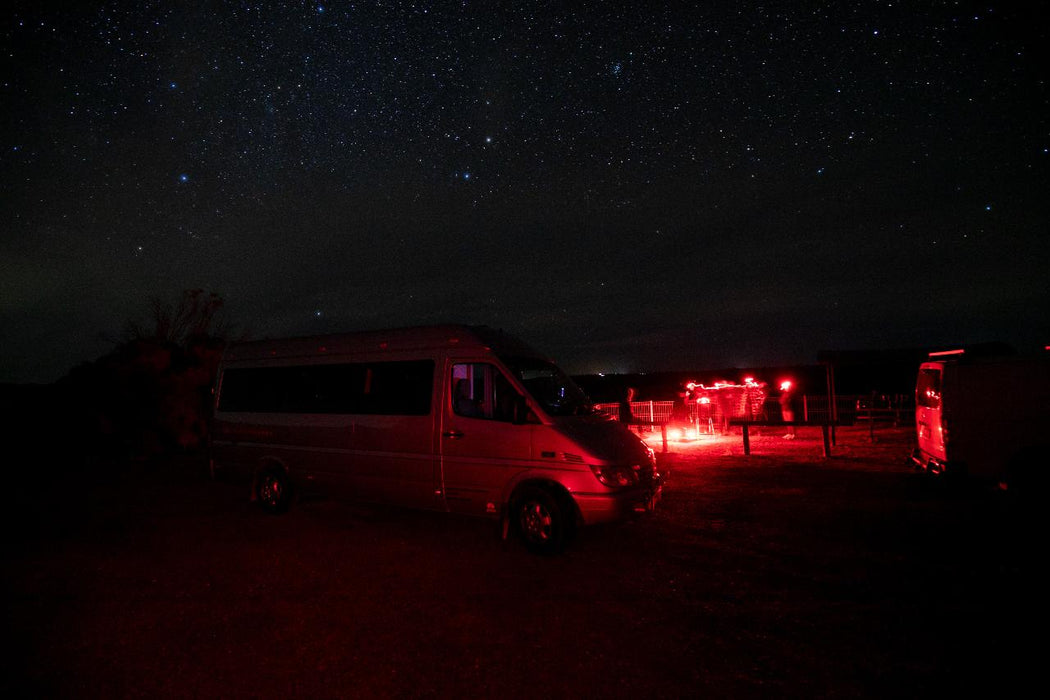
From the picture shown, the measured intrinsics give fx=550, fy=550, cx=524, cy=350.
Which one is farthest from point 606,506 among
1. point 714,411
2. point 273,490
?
point 714,411

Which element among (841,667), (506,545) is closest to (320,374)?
(506,545)

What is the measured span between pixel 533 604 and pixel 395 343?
3996mm

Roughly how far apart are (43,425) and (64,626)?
64.2 feet

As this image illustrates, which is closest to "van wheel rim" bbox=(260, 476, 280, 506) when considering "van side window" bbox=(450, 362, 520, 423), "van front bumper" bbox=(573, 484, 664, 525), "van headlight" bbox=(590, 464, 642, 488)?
"van side window" bbox=(450, 362, 520, 423)

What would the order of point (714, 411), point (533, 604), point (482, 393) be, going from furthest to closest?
point (714, 411) < point (482, 393) < point (533, 604)

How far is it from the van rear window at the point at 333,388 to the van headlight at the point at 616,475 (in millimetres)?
2367

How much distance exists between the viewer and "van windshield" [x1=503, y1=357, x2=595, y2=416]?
6547 millimetres

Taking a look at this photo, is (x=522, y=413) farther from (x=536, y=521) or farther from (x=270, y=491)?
(x=270, y=491)


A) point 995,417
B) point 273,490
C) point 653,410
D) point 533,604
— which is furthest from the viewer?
point 653,410

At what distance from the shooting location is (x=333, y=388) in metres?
8.03

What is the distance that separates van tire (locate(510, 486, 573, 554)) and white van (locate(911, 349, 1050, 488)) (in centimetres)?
620

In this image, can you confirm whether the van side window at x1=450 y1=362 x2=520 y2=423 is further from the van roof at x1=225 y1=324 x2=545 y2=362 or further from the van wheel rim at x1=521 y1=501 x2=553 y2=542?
the van wheel rim at x1=521 y1=501 x2=553 y2=542

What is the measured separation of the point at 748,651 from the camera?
12.8 feet

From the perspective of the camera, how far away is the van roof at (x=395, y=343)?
22.8 feet
